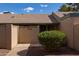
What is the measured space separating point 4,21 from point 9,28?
0.82 metres

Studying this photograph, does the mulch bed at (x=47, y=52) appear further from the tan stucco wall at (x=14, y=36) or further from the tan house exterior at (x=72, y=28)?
the tan stucco wall at (x=14, y=36)

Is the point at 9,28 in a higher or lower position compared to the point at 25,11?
lower

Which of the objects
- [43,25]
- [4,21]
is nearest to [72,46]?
[43,25]

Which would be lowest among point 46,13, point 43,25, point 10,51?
point 10,51

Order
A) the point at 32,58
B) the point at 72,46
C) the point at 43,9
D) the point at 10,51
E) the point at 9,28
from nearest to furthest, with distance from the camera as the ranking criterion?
the point at 32,58 < the point at 43,9 < the point at 72,46 < the point at 10,51 < the point at 9,28

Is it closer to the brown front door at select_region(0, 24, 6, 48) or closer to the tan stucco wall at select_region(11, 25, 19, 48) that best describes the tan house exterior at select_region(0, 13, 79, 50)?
the tan stucco wall at select_region(11, 25, 19, 48)

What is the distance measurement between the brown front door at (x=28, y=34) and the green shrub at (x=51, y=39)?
0.65 ft

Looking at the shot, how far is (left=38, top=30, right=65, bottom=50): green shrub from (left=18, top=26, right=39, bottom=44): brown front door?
Answer: 0.20m

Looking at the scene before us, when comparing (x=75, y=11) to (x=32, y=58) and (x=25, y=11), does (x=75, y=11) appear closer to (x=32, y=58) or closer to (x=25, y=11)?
(x=25, y=11)

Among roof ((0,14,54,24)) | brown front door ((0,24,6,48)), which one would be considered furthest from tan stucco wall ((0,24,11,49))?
roof ((0,14,54,24))

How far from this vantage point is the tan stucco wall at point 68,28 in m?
6.46

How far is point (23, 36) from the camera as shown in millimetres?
6934

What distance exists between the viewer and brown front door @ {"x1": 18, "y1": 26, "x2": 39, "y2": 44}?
6.62 m

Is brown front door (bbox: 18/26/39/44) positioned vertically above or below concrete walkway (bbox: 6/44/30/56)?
above
